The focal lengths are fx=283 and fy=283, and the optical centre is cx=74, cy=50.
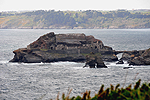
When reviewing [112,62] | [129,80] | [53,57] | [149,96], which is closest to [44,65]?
[53,57]

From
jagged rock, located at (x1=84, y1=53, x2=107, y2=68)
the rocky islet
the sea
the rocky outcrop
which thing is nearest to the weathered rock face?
the rocky islet

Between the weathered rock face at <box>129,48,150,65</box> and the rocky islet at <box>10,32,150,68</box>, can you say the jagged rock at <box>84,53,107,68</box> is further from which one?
the weathered rock face at <box>129,48,150,65</box>

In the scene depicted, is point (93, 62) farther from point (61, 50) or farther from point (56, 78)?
point (56, 78)

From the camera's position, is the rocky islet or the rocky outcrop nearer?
the rocky islet

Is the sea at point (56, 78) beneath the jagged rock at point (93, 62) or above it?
beneath

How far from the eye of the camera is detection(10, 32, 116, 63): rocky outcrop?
92.7 meters

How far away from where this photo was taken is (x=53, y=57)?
9294cm

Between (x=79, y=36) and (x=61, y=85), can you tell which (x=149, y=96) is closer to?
(x=61, y=85)

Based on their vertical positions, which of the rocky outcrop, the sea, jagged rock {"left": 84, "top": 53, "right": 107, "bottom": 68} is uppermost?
the rocky outcrop

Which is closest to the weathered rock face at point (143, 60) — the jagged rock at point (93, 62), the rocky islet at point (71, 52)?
the rocky islet at point (71, 52)

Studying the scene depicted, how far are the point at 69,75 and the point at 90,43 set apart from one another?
3509 cm

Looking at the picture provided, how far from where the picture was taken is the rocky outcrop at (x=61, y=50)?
304ft

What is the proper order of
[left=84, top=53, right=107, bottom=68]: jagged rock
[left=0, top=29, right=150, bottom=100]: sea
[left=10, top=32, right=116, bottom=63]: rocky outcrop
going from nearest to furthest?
1. [left=0, top=29, right=150, bottom=100]: sea
2. [left=84, top=53, right=107, bottom=68]: jagged rock
3. [left=10, top=32, right=116, bottom=63]: rocky outcrop

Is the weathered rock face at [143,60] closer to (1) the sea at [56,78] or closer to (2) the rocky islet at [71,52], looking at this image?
(2) the rocky islet at [71,52]
